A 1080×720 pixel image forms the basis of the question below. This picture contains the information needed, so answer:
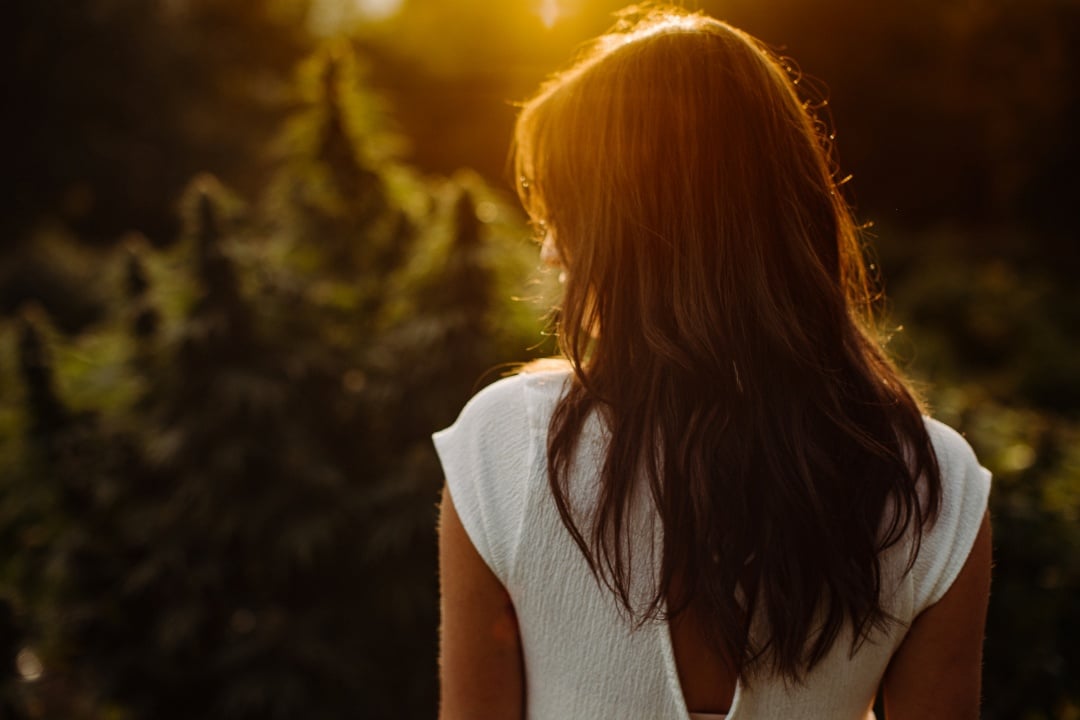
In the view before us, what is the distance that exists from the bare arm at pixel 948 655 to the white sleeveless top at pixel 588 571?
0.03m

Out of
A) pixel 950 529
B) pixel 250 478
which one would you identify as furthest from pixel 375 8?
pixel 950 529

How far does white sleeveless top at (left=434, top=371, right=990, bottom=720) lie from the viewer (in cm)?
103

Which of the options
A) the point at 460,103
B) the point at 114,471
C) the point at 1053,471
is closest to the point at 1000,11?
the point at 460,103

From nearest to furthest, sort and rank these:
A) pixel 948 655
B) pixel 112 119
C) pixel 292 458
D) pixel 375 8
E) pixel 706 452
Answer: pixel 706 452 < pixel 948 655 < pixel 292 458 < pixel 112 119 < pixel 375 8

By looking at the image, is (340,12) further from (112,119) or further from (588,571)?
(588,571)

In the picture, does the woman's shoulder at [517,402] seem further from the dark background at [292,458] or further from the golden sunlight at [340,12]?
the golden sunlight at [340,12]

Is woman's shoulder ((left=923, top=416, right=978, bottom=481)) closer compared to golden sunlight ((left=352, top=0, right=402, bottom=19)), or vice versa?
woman's shoulder ((left=923, top=416, right=978, bottom=481))

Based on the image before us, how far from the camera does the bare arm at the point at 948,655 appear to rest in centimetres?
104

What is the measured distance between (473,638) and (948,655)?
25.9 inches

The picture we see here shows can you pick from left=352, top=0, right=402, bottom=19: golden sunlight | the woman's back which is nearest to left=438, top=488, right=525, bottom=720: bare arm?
the woman's back

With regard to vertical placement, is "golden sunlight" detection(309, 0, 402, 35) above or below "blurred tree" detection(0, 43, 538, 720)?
above

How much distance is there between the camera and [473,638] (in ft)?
3.69

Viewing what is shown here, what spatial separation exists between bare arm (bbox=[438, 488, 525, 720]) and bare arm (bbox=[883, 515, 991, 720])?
54 cm

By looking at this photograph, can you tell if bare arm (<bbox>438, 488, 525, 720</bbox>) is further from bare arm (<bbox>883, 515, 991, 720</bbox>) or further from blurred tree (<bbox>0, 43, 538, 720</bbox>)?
blurred tree (<bbox>0, 43, 538, 720</bbox>)
